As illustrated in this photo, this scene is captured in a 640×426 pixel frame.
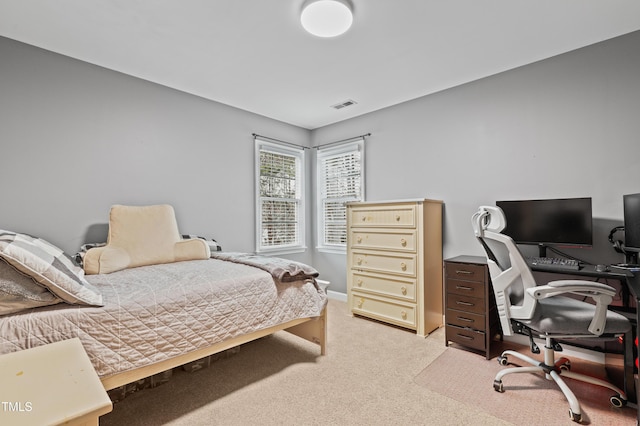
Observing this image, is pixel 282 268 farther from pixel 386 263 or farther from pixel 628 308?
pixel 628 308

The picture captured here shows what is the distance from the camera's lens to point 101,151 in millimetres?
2711

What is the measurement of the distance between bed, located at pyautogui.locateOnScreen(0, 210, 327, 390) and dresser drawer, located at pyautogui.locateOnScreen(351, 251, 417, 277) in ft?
3.35

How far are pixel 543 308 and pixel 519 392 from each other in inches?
22.6

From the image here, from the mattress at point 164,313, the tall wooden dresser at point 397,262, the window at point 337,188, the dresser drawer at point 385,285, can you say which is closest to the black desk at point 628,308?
the tall wooden dresser at point 397,262

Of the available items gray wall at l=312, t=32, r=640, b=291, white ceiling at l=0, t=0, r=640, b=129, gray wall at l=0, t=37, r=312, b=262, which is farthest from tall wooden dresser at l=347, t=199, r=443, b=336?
gray wall at l=0, t=37, r=312, b=262

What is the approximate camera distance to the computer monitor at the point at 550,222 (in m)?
2.31

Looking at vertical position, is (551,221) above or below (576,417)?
above

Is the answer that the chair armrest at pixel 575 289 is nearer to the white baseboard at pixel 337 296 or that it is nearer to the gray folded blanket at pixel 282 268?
the gray folded blanket at pixel 282 268

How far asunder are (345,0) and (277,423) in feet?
8.36

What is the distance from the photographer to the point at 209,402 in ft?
6.23

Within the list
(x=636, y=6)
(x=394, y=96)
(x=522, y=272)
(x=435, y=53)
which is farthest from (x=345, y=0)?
(x=522, y=272)

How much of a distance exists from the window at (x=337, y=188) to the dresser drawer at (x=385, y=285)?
0.78 m

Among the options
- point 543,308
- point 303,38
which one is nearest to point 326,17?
point 303,38

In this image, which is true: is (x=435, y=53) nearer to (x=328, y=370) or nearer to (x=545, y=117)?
(x=545, y=117)
